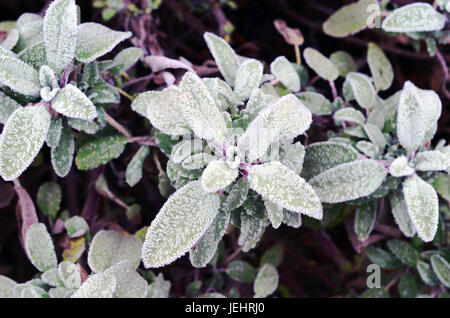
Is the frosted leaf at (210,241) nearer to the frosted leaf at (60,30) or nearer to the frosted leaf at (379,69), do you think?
the frosted leaf at (60,30)

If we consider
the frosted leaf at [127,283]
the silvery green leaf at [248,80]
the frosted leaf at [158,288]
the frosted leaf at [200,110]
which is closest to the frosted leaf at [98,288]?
the frosted leaf at [127,283]

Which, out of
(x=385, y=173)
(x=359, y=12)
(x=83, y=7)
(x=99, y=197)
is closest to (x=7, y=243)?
(x=99, y=197)

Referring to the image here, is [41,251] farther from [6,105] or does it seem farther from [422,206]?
[422,206]

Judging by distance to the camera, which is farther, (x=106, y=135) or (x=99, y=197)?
(x=99, y=197)

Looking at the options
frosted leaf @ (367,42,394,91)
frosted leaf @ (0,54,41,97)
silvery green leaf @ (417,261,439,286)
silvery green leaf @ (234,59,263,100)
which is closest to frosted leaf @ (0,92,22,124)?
frosted leaf @ (0,54,41,97)

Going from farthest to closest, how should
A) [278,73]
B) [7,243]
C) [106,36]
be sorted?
[7,243], [278,73], [106,36]

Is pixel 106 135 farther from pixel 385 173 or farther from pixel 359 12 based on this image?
pixel 359 12
